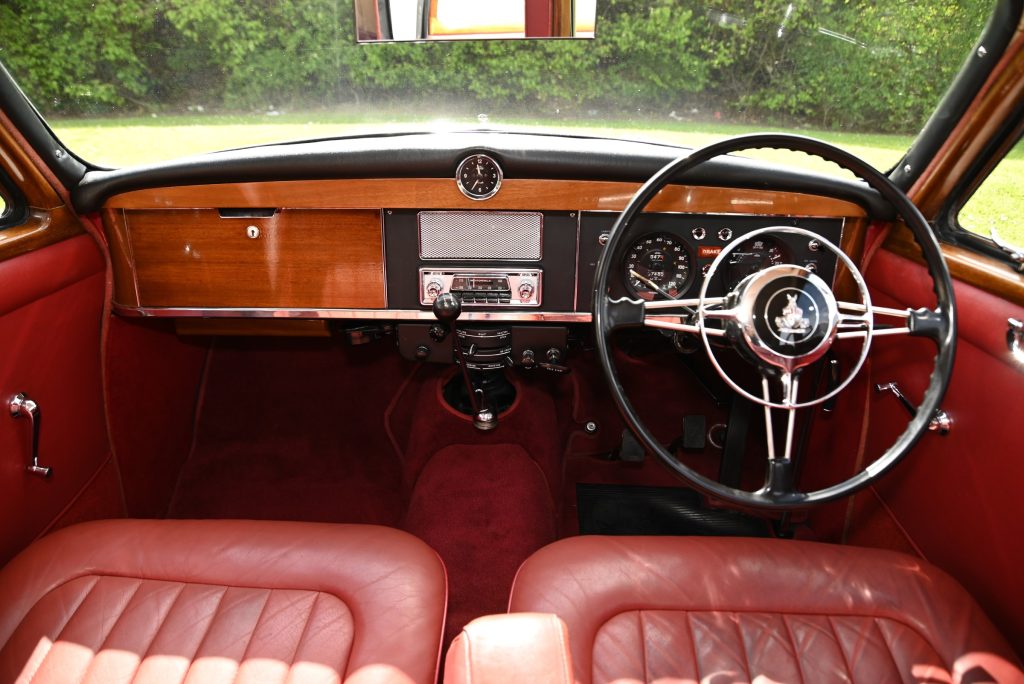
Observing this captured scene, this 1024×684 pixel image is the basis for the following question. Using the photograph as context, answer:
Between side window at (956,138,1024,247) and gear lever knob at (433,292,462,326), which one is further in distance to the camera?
gear lever knob at (433,292,462,326)

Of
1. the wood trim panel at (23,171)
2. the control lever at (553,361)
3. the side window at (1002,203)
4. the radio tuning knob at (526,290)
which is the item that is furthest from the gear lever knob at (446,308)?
the side window at (1002,203)

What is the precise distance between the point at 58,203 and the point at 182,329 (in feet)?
1.85

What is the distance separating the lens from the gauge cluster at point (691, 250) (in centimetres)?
199

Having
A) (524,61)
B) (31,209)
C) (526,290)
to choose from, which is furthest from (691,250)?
(31,209)

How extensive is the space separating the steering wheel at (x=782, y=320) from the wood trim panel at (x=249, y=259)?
0.89m

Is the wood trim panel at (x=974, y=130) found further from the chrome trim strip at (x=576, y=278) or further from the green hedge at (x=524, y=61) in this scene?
the chrome trim strip at (x=576, y=278)

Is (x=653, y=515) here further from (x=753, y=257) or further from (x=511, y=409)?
(x=753, y=257)

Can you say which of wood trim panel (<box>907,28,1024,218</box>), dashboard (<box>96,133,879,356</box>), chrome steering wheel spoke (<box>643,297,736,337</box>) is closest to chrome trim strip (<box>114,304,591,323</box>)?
dashboard (<box>96,133,879,356</box>)

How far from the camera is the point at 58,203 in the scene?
6.67ft

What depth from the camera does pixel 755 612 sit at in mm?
1420

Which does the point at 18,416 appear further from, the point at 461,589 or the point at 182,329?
the point at 461,589

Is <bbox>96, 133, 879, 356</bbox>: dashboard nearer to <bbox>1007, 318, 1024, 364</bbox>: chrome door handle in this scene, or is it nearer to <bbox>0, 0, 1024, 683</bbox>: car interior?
<bbox>0, 0, 1024, 683</bbox>: car interior

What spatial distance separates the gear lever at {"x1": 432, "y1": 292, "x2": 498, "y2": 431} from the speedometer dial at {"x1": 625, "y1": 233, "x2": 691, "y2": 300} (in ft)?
1.74

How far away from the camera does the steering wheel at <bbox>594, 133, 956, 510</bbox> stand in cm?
144
